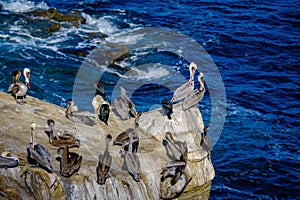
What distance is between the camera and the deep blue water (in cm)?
3139

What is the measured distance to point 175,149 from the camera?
21.7 m

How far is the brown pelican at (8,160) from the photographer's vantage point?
17.6 metres

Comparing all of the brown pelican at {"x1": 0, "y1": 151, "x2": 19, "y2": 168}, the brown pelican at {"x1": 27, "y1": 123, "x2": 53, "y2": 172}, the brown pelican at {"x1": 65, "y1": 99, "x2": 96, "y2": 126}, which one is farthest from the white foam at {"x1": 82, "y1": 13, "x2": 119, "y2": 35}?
the brown pelican at {"x1": 0, "y1": 151, "x2": 19, "y2": 168}

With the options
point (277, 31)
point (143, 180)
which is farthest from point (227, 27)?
point (143, 180)

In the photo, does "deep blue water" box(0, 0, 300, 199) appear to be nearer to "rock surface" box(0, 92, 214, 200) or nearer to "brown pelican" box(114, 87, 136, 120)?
"rock surface" box(0, 92, 214, 200)

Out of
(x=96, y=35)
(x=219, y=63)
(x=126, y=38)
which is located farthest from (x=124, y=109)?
(x=126, y=38)

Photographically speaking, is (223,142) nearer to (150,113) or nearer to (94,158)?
(150,113)

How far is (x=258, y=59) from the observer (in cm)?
4409

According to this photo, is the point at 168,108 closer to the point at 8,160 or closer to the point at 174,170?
the point at 174,170

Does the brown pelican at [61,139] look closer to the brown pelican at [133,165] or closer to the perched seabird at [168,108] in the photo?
the brown pelican at [133,165]

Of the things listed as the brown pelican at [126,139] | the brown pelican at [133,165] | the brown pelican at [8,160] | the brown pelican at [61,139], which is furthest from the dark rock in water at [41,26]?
the brown pelican at [8,160]

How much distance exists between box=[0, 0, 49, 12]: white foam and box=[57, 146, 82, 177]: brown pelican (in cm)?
3159

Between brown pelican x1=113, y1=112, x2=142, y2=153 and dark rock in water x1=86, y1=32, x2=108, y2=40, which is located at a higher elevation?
brown pelican x1=113, y1=112, x2=142, y2=153

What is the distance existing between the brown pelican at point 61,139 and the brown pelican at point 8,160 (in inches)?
97.5
